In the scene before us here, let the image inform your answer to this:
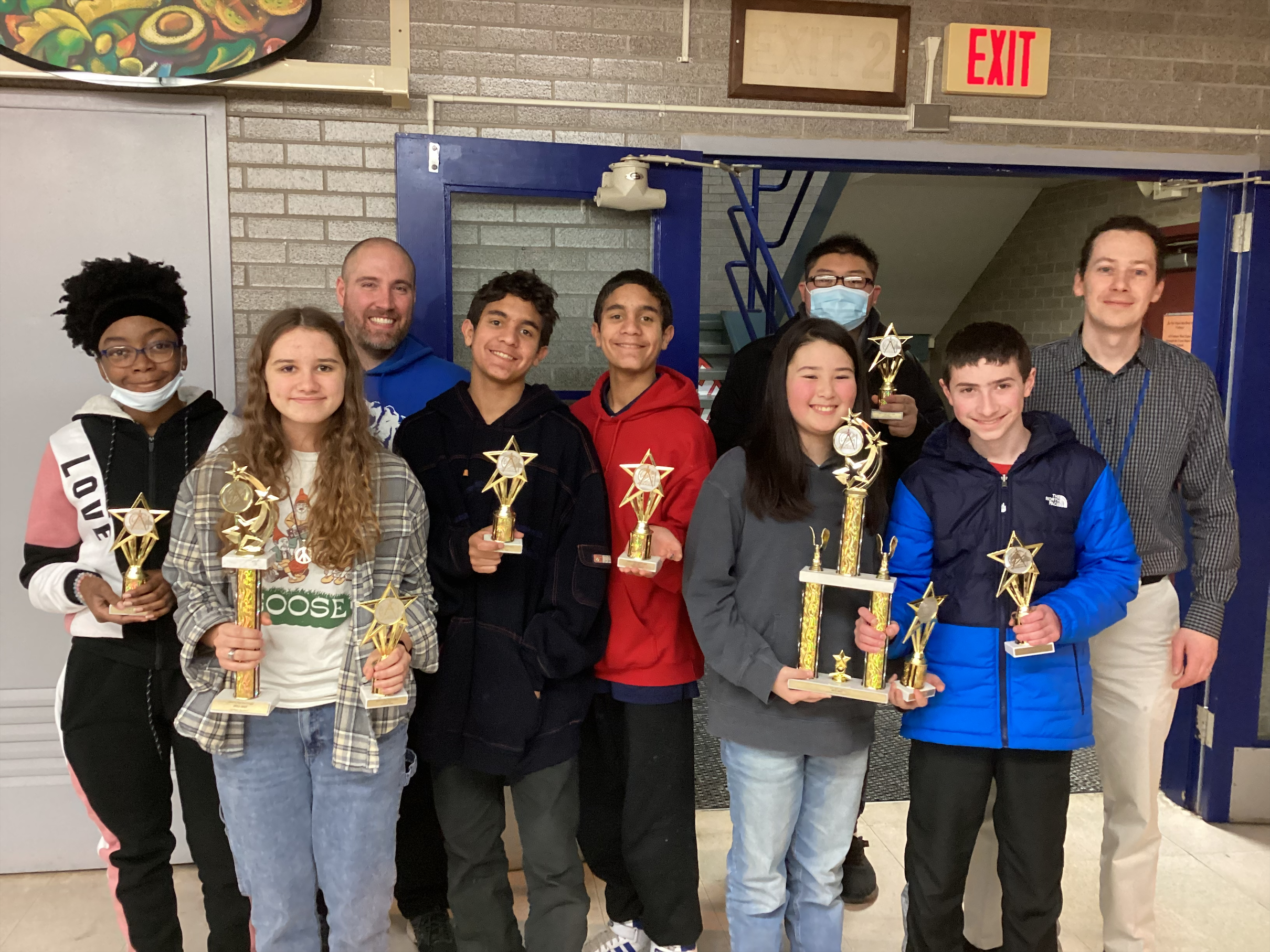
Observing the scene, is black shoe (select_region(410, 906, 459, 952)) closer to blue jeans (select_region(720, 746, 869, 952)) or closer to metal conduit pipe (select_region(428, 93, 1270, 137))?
blue jeans (select_region(720, 746, 869, 952))

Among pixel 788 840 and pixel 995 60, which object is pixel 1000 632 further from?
pixel 995 60

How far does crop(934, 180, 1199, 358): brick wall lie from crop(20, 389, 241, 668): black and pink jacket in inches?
242

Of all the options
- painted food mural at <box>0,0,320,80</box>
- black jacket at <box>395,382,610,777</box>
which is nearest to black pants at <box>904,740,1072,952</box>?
black jacket at <box>395,382,610,777</box>

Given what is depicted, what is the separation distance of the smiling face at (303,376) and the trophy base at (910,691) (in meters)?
1.40

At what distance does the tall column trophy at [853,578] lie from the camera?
1996 mm

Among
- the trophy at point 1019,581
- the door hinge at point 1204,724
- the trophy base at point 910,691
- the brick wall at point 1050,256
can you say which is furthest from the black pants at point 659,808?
the brick wall at point 1050,256

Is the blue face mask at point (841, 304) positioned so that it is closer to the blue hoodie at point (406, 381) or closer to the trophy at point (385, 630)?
the blue hoodie at point (406, 381)

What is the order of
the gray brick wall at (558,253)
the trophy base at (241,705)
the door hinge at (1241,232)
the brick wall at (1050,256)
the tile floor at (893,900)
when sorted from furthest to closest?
A: the brick wall at (1050,256) → the door hinge at (1241,232) → the gray brick wall at (558,253) → the tile floor at (893,900) → the trophy base at (241,705)

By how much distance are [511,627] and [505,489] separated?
34 centimetres

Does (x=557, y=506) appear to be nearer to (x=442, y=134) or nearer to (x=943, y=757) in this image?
(x=943, y=757)

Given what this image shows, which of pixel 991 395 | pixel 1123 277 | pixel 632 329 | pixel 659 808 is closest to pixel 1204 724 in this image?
pixel 1123 277

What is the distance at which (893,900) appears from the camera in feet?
10.1

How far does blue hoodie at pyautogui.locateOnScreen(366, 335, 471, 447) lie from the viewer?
277 cm

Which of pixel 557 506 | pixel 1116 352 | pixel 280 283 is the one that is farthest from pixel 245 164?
pixel 1116 352
